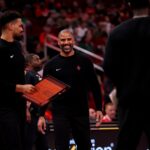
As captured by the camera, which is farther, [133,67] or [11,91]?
[11,91]

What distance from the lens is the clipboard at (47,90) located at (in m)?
7.98

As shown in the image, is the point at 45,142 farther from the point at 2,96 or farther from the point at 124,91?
the point at 124,91

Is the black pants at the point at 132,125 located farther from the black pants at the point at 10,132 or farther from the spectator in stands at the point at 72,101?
the spectator in stands at the point at 72,101

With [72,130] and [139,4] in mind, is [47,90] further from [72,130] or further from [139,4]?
[139,4]

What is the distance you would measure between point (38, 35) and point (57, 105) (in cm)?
1033

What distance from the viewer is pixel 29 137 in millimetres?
9586

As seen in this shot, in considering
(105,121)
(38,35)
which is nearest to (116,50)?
(105,121)

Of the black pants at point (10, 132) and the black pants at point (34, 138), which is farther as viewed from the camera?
the black pants at point (34, 138)

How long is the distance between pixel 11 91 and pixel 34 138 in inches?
84.7

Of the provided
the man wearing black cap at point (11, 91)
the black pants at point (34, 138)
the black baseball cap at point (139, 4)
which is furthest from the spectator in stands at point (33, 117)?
the black baseball cap at point (139, 4)

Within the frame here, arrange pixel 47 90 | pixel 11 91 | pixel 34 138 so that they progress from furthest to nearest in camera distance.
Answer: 1. pixel 34 138
2. pixel 47 90
3. pixel 11 91

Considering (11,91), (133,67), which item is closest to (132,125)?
(133,67)

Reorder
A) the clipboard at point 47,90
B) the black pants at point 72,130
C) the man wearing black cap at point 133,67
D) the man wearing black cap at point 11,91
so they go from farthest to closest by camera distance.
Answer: the black pants at point 72,130 → the clipboard at point 47,90 → the man wearing black cap at point 11,91 → the man wearing black cap at point 133,67

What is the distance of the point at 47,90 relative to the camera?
8109 mm
